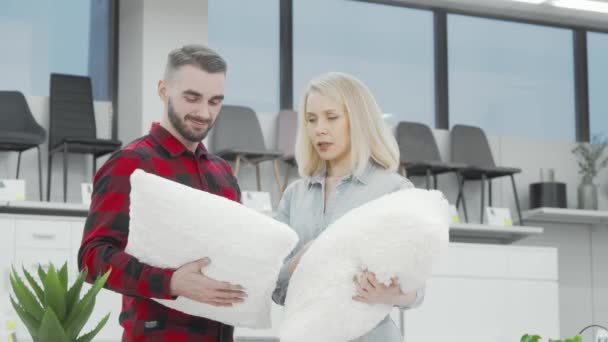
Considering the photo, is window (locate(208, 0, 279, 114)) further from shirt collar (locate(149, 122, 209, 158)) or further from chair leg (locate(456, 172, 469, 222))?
shirt collar (locate(149, 122, 209, 158))

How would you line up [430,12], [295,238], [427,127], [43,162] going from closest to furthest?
[295,238] → [43,162] → [427,127] → [430,12]

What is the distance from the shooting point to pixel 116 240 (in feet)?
5.54

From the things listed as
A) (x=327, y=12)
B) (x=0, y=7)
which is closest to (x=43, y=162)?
(x=0, y=7)

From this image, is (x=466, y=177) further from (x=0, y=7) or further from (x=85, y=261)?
(x=85, y=261)

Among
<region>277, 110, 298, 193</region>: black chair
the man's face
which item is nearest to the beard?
the man's face

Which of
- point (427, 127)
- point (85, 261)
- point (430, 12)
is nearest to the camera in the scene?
point (85, 261)

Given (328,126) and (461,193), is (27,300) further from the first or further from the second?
(461,193)

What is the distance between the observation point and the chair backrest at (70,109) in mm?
6121

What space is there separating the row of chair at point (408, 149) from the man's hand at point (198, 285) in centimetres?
455

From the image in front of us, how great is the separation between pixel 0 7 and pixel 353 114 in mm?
5301

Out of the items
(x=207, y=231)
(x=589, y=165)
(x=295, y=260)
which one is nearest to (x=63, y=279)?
(x=207, y=231)

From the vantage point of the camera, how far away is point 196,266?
1547mm

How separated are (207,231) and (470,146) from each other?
5.92 metres

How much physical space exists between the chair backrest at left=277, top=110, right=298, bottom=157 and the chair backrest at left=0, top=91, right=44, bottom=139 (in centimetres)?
169
